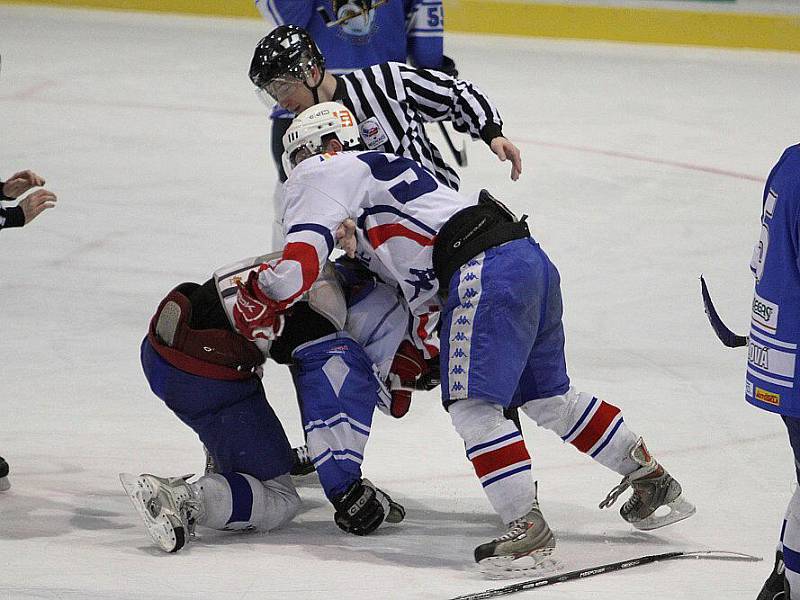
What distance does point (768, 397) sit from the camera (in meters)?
2.27

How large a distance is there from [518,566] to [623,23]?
7.01 meters

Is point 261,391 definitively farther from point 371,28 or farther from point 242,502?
point 371,28

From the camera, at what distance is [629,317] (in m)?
4.45

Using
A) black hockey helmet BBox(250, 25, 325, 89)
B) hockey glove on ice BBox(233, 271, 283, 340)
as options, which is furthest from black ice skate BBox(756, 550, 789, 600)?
black hockey helmet BBox(250, 25, 325, 89)

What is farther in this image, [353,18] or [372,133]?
[353,18]

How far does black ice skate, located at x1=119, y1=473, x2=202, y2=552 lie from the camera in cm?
265

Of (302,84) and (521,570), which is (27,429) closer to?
(302,84)

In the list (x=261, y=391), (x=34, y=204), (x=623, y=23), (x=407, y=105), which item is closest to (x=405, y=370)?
(x=261, y=391)

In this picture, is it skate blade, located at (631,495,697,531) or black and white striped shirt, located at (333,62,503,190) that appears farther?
black and white striped shirt, located at (333,62,503,190)

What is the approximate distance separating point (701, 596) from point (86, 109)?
5455 mm

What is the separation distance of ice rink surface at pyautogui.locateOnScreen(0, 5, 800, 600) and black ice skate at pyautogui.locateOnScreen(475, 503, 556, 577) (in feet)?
0.15

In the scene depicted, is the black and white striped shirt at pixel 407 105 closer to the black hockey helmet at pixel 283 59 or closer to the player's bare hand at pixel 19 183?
the black hockey helmet at pixel 283 59

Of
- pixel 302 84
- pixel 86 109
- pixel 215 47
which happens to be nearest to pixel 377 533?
pixel 302 84

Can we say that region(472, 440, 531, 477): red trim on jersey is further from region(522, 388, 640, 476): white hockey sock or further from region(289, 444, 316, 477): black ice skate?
region(289, 444, 316, 477): black ice skate
